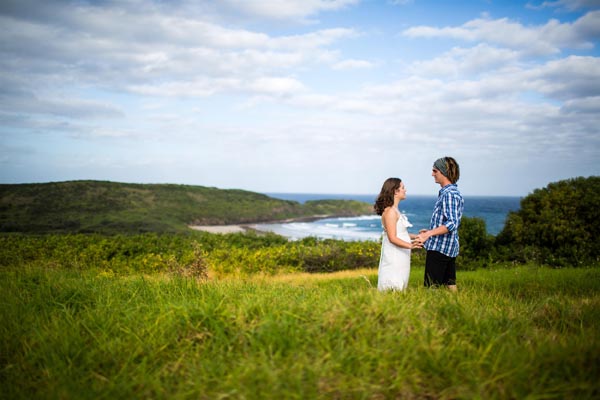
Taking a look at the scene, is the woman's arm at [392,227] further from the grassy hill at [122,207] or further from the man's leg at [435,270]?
the grassy hill at [122,207]

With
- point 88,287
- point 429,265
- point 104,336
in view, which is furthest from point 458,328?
point 88,287

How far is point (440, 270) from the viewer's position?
19.9ft

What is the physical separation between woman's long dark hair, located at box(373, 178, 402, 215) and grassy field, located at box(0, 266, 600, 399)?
1704 millimetres

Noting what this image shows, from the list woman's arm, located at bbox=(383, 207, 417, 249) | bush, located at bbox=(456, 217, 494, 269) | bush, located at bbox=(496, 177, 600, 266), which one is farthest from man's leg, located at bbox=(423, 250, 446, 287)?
bush, located at bbox=(496, 177, 600, 266)

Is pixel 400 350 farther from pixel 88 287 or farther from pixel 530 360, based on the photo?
pixel 88 287

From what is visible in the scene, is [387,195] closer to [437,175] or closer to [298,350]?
[437,175]

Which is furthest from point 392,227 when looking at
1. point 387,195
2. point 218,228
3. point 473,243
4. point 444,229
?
point 218,228

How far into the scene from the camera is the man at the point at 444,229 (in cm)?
581

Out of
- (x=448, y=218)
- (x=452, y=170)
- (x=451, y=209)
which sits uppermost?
(x=452, y=170)

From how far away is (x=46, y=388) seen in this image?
117 inches

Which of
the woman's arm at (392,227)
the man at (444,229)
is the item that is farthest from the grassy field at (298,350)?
the man at (444,229)

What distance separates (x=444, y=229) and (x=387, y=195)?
3.29 ft

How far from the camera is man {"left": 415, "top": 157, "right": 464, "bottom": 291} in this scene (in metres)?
5.81

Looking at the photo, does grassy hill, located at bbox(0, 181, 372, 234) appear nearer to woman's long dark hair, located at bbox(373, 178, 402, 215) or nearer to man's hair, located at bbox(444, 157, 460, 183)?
woman's long dark hair, located at bbox(373, 178, 402, 215)
